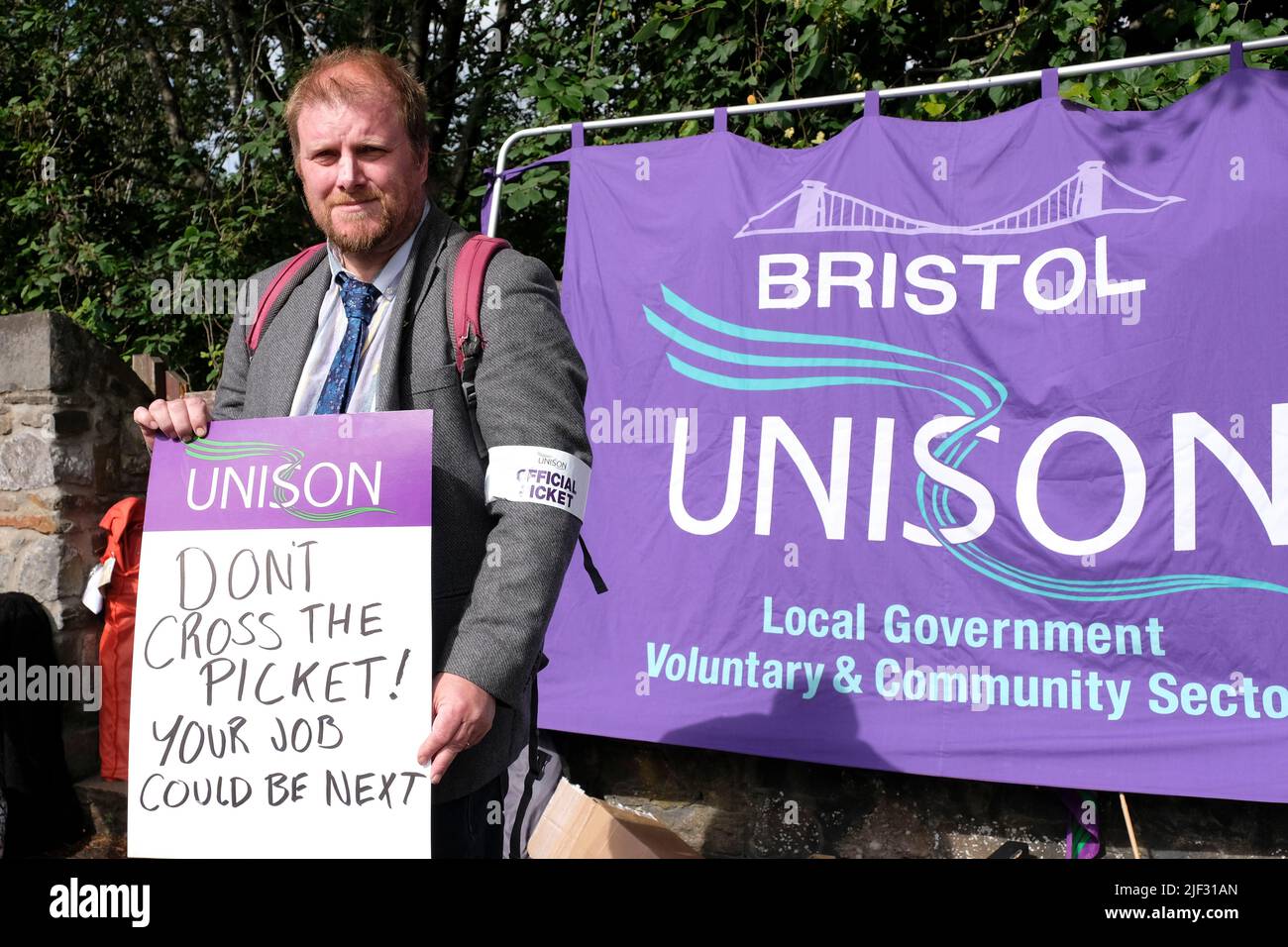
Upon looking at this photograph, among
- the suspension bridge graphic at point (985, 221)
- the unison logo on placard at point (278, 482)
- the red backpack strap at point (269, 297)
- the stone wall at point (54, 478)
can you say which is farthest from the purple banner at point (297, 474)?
the stone wall at point (54, 478)

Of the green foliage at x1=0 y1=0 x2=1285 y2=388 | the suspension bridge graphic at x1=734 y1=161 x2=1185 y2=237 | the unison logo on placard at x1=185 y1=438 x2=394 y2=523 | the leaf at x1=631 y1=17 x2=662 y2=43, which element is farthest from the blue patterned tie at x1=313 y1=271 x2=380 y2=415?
the leaf at x1=631 y1=17 x2=662 y2=43

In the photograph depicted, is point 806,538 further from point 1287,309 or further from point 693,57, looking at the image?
point 693,57

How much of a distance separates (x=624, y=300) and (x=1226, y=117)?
2.04 meters

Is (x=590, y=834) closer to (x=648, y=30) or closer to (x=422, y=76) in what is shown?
(x=648, y=30)

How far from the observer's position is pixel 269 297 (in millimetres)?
2064

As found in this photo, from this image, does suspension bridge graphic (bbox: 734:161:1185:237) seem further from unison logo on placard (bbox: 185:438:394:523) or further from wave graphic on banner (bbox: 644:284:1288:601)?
unison logo on placard (bbox: 185:438:394:523)

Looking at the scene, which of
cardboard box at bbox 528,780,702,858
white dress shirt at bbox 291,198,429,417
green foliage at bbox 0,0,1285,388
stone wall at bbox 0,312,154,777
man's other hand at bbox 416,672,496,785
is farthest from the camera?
green foliage at bbox 0,0,1285,388

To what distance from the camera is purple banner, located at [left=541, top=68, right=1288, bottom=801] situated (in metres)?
3.24

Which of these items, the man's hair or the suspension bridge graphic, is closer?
the man's hair

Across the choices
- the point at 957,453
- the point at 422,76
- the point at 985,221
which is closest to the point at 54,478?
the point at 957,453

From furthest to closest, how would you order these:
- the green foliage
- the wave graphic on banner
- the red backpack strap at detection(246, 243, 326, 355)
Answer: the green foliage < the wave graphic on banner < the red backpack strap at detection(246, 243, 326, 355)

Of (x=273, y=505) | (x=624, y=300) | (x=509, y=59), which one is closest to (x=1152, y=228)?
(x=624, y=300)

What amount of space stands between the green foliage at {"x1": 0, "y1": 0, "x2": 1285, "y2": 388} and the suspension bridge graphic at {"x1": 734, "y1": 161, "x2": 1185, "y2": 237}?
0.45m

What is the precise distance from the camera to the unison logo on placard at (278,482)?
176 centimetres
